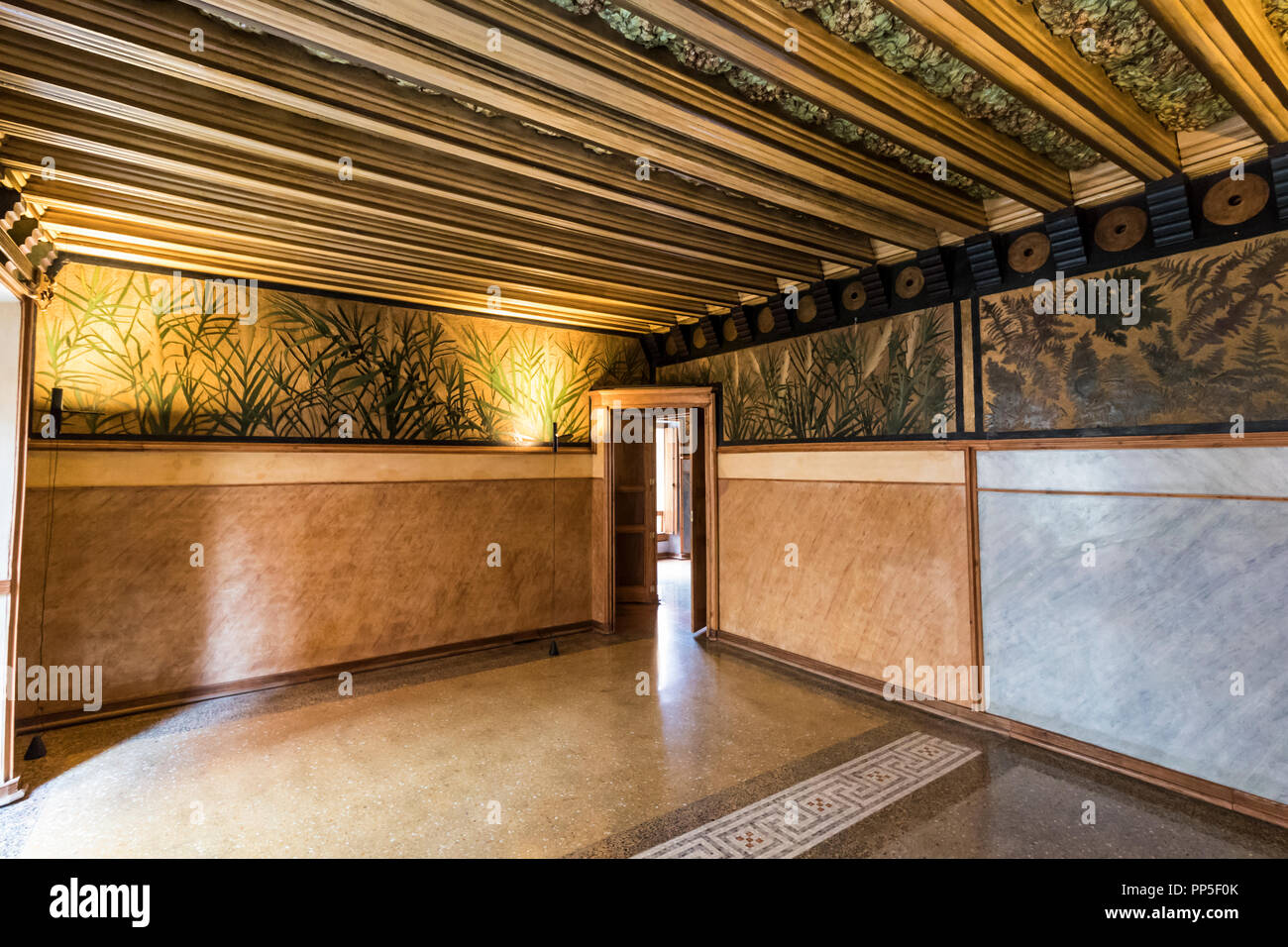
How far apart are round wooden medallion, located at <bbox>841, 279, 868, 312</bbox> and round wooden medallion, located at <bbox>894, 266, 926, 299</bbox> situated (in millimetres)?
227

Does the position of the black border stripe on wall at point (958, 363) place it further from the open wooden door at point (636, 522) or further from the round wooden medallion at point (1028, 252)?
the open wooden door at point (636, 522)

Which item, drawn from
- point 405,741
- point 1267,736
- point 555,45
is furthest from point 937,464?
point 405,741

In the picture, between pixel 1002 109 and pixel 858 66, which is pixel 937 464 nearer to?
pixel 1002 109

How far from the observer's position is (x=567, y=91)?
2.38m

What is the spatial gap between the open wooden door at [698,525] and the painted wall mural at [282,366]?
1.18 meters

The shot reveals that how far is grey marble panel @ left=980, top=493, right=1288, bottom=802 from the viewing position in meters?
2.70

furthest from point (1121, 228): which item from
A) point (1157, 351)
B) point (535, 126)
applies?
point (535, 126)

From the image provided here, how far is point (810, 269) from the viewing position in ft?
14.5

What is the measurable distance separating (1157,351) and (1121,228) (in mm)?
691

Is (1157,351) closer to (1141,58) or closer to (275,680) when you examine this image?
(1141,58)

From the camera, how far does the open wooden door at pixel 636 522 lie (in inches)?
256

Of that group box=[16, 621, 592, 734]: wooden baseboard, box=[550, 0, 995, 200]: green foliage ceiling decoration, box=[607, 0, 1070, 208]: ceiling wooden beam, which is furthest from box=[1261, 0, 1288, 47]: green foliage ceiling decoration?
box=[16, 621, 592, 734]: wooden baseboard

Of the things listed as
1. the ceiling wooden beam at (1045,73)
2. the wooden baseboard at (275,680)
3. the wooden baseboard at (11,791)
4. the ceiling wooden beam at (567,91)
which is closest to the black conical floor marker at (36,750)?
the wooden baseboard at (275,680)
